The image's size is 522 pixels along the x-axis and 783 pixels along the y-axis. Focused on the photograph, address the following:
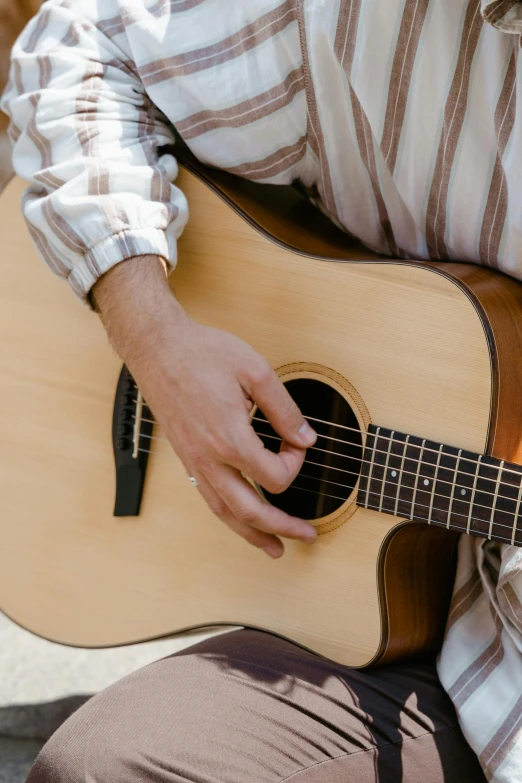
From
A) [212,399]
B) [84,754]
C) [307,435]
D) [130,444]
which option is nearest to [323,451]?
[307,435]

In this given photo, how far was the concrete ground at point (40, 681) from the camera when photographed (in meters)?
1.19

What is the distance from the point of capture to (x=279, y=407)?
0.81 metres

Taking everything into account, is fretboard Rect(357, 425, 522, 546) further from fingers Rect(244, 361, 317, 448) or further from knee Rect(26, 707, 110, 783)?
knee Rect(26, 707, 110, 783)

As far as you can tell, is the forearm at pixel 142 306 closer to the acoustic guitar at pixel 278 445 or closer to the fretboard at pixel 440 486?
the acoustic guitar at pixel 278 445

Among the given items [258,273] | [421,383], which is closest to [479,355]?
[421,383]

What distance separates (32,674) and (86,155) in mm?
909

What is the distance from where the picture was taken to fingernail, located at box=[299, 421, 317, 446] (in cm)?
82

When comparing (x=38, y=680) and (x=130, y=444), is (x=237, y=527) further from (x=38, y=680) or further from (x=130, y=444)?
(x=38, y=680)

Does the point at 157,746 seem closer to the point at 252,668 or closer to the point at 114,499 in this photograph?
the point at 252,668

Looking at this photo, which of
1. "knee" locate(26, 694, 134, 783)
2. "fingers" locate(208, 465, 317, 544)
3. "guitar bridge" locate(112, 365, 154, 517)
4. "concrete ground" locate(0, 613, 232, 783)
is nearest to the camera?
"knee" locate(26, 694, 134, 783)

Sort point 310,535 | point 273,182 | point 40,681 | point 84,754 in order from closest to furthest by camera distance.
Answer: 1. point 84,754
2. point 310,535
3. point 273,182
4. point 40,681

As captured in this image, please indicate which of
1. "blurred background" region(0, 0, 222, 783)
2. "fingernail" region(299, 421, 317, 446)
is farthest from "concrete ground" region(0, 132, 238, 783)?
"fingernail" region(299, 421, 317, 446)

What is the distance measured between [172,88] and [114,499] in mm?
518

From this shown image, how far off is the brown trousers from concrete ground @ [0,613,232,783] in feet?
1.51
